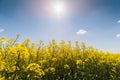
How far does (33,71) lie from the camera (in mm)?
7078

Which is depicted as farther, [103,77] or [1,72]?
[103,77]

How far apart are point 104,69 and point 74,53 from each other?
5.02 feet

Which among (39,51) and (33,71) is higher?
(39,51)

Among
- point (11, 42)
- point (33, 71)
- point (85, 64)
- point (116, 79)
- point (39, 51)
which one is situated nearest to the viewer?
point (33, 71)

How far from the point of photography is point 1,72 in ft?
24.0

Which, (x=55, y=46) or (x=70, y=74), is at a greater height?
(x=55, y=46)

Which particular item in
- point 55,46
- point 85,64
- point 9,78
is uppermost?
point 55,46

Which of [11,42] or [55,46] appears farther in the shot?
[55,46]

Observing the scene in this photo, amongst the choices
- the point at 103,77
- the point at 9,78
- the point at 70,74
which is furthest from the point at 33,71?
the point at 103,77

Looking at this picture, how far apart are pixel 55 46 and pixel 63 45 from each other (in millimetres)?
571

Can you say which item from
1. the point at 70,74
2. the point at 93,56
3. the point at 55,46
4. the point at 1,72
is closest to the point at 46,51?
the point at 55,46

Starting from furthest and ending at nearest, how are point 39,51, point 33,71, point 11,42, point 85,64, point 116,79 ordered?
point 116,79 → point 85,64 → point 39,51 → point 11,42 → point 33,71

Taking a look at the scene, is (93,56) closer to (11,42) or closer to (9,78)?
(11,42)

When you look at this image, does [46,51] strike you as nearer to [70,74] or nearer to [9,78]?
[70,74]
